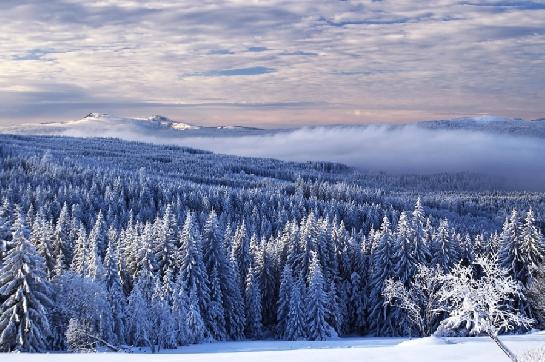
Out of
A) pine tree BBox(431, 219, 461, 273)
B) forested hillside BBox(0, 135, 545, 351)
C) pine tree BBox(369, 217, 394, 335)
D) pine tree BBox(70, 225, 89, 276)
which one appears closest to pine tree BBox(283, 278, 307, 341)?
forested hillside BBox(0, 135, 545, 351)

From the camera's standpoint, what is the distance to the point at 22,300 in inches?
1874

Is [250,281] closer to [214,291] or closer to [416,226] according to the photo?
[214,291]

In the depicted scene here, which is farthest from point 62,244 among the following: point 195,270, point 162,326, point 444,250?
point 444,250

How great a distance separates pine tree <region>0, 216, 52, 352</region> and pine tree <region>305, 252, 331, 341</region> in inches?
1226

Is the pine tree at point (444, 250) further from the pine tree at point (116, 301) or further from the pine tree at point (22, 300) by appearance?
the pine tree at point (22, 300)

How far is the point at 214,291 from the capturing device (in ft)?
230

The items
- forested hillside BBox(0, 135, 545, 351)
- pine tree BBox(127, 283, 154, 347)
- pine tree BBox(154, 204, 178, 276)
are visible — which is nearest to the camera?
forested hillside BBox(0, 135, 545, 351)

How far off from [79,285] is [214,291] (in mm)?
21697

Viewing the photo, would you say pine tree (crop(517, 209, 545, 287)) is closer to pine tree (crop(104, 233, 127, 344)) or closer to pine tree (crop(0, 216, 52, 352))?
pine tree (crop(104, 233, 127, 344))

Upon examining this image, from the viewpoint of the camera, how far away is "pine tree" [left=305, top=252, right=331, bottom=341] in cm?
6985

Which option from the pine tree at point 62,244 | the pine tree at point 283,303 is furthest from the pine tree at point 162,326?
the pine tree at point 62,244

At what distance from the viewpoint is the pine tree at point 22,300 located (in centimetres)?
4694

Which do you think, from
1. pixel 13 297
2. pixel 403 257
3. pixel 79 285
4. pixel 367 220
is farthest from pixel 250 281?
pixel 367 220

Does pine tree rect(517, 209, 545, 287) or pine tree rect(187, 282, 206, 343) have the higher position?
pine tree rect(517, 209, 545, 287)
